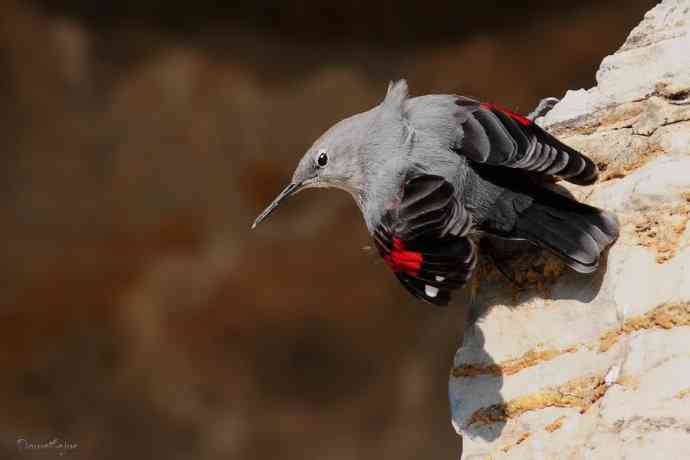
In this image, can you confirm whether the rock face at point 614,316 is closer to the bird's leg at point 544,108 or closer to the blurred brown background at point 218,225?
the bird's leg at point 544,108

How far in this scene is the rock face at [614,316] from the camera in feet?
6.41

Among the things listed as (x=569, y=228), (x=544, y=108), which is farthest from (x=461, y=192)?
(x=544, y=108)

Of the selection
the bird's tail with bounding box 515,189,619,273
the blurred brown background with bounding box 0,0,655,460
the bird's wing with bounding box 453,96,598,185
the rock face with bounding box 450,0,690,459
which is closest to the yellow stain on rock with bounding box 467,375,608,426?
the rock face with bounding box 450,0,690,459

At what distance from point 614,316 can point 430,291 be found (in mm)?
359

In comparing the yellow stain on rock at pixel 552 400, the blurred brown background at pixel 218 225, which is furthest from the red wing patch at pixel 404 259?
the blurred brown background at pixel 218 225

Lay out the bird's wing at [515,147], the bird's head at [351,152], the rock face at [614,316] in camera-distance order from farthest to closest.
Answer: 1. the bird's head at [351,152]
2. the bird's wing at [515,147]
3. the rock face at [614,316]

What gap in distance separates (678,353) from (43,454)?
3.08 meters

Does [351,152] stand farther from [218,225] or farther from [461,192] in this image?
[218,225]

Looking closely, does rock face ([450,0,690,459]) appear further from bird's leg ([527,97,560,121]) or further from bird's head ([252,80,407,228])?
bird's head ([252,80,407,228])

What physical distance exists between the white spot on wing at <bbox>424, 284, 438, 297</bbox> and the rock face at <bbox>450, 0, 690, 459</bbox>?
13 cm

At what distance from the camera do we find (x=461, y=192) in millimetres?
2303

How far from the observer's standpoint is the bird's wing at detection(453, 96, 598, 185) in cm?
221

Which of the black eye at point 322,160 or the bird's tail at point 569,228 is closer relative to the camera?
the bird's tail at point 569,228

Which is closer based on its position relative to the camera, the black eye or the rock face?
the rock face
